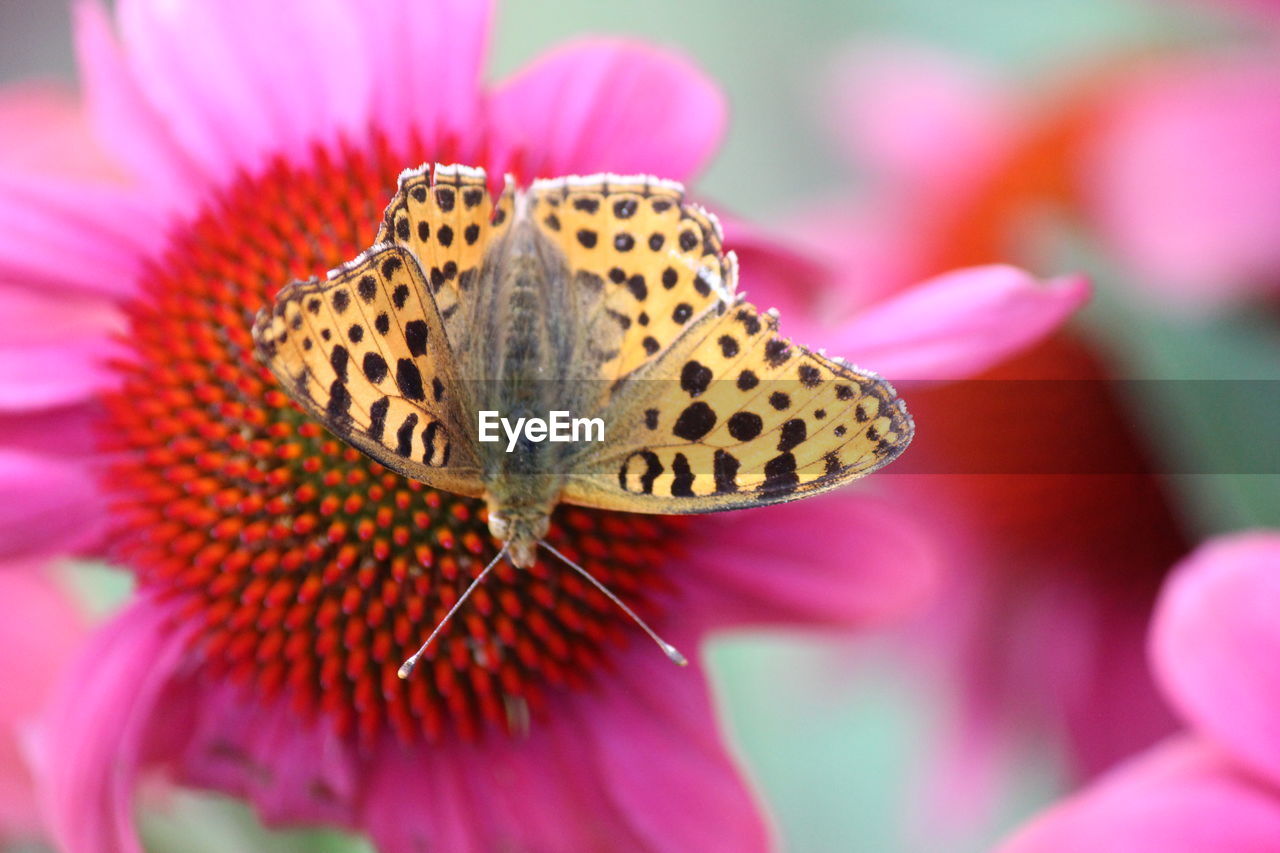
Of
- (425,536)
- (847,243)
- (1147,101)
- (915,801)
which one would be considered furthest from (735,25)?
(425,536)

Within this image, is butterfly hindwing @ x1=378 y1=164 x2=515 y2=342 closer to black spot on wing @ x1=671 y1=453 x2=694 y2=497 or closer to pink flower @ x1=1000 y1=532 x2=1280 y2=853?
black spot on wing @ x1=671 y1=453 x2=694 y2=497

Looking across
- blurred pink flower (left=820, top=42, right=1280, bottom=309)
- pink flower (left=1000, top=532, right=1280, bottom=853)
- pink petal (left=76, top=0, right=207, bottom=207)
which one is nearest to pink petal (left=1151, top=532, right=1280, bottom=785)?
pink flower (left=1000, top=532, right=1280, bottom=853)

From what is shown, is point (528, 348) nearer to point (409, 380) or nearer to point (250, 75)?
point (409, 380)

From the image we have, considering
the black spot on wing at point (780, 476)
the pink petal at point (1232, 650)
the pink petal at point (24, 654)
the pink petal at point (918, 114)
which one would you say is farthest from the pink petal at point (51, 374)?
the pink petal at point (918, 114)

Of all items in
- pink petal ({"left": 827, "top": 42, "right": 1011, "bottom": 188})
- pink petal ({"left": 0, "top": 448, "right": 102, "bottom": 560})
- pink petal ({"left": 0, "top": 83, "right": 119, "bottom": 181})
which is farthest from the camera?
pink petal ({"left": 827, "top": 42, "right": 1011, "bottom": 188})

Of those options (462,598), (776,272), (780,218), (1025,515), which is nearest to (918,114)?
(780,218)

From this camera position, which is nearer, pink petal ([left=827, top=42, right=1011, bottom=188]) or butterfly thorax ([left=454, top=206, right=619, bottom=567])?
butterfly thorax ([left=454, top=206, right=619, bottom=567])

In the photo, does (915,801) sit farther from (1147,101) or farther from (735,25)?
(735,25)
